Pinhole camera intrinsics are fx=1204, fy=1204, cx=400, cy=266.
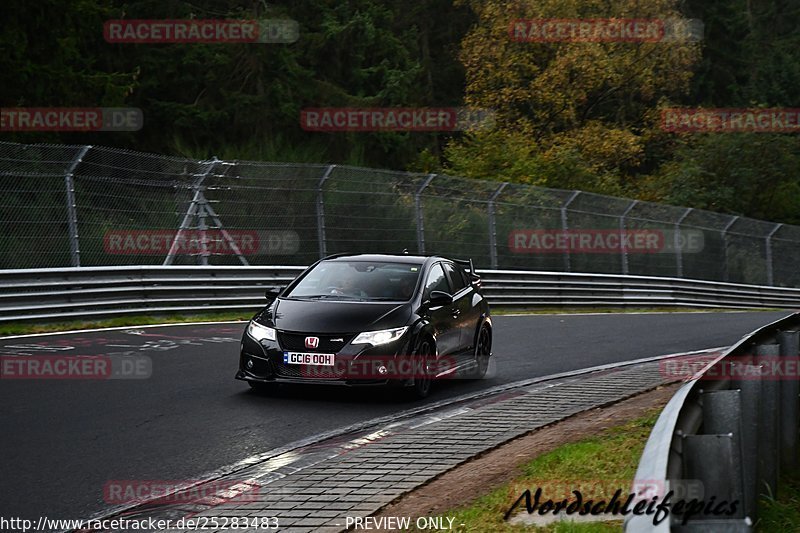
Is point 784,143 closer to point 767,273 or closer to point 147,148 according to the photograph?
point 767,273

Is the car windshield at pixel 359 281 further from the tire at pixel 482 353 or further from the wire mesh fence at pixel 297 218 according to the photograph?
the wire mesh fence at pixel 297 218

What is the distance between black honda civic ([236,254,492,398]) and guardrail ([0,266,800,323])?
5988 mm

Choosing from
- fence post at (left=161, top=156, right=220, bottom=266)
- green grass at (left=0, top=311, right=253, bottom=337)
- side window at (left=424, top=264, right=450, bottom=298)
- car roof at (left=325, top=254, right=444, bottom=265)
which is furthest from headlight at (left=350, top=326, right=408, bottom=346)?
fence post at (left=161, top=156, right=220, bottom=266)

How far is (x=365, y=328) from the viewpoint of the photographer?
11.2m

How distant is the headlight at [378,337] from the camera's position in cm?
1116

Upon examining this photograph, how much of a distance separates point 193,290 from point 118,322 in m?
2.14

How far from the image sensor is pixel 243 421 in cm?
1015

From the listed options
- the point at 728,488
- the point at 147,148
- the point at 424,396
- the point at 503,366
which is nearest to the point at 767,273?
the point at 147,148

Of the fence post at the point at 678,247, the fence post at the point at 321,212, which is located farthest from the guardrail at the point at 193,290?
the fence post at the point at 678,247

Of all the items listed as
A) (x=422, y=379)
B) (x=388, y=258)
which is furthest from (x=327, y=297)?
(x=422, y=379)

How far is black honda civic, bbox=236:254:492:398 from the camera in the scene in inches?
437

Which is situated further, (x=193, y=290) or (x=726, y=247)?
(x=726, y=247)

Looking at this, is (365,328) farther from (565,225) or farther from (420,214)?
(565,225)

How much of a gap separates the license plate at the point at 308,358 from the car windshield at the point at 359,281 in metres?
1.12
